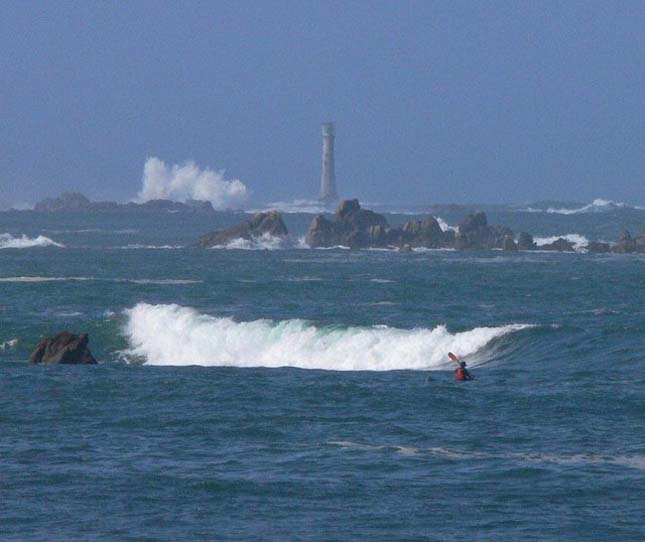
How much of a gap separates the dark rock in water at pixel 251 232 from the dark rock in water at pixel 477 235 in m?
13.2

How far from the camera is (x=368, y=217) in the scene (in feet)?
382

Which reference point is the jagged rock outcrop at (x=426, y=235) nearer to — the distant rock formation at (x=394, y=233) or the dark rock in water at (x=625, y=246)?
the distant rock formation at (x=394, y=233)

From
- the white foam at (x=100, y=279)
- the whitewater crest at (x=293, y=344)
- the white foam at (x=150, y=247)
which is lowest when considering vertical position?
the whitewater crest at (x=293, y=344)

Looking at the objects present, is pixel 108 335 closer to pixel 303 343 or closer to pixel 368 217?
pixel 303 343

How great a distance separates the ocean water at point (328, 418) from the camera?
1027 inches

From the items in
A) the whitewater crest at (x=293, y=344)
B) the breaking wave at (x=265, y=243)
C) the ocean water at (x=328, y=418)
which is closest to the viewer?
the ocean water at (x=328, y=418)

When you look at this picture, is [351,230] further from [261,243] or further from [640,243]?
[640,243]

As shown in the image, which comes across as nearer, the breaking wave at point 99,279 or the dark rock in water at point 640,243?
the breaking wave at point 99,279

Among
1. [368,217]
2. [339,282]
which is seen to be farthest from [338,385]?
[368,217]

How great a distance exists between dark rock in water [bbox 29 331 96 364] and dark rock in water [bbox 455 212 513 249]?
6528cm

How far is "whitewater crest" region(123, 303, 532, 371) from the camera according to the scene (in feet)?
167

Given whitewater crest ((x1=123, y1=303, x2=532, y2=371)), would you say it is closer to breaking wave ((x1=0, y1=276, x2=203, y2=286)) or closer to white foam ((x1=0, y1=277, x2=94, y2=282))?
breaking wave ((x1=0, y1=276, x2=203, y2=286))

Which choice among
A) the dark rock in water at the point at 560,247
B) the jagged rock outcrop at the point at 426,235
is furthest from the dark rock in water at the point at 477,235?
the dark rock in water at the point at 560,247

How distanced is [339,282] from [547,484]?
5261 cm
